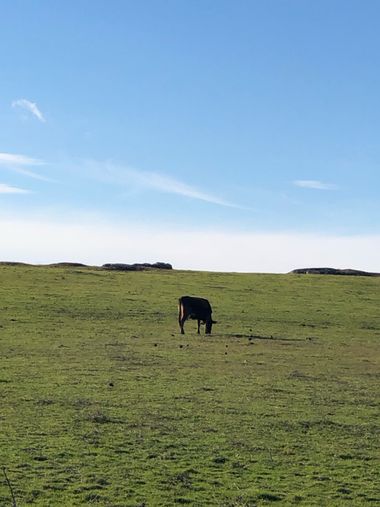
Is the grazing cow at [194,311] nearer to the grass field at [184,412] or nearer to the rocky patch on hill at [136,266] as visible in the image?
the grass field at [184,412]

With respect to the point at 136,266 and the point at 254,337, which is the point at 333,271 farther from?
the point at 254,337

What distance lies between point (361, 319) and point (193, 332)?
11541 millimetres

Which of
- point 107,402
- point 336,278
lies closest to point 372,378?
point 107,402

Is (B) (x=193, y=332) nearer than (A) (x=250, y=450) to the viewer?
No

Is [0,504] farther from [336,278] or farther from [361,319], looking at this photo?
[336,278]

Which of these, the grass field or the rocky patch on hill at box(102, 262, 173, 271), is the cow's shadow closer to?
the grass field

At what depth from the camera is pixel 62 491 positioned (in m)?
10.6

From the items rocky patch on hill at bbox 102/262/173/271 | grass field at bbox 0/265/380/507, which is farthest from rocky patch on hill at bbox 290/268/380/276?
grass field at bbox 0/265/380/507

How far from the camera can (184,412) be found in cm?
1595

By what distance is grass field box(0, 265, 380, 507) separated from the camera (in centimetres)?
1103

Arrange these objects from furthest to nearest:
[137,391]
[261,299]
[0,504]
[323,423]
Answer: [261,299] < [137,391] < [323,423] < [0,504]

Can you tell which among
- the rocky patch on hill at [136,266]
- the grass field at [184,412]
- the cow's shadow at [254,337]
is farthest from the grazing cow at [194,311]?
the rocky patch on hill at [136,266]

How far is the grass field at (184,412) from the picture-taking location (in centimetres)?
1103

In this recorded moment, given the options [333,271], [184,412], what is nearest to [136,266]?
[333,271]
